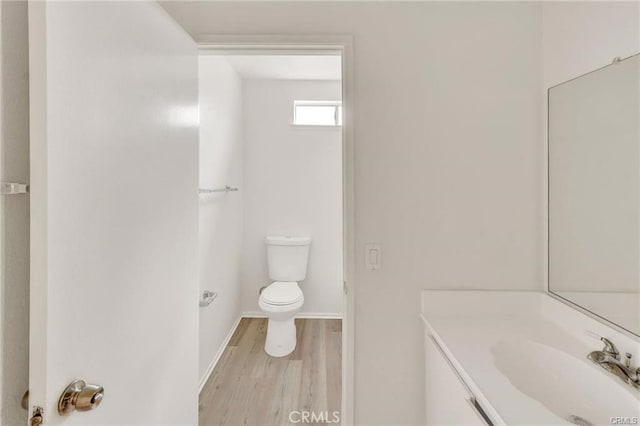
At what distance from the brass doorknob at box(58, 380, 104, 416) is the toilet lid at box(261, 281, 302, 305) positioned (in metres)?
1.68

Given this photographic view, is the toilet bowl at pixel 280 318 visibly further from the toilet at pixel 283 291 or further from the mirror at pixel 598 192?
the mirror at pixel 598 192

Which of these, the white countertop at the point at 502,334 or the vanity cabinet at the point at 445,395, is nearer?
the white countertop at the point at 502,334

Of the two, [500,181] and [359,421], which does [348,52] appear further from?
[359,421]

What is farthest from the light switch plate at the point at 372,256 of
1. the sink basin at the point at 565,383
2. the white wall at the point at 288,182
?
the white wall at the point at 288,182

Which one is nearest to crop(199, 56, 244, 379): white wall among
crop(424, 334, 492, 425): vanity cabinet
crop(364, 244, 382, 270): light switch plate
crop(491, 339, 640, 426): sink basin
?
crop(364, 244, 382, 270): light switch plate

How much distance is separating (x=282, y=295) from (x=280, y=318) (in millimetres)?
197

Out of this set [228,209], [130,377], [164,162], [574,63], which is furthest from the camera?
[228,209]

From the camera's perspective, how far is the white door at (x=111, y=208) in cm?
64

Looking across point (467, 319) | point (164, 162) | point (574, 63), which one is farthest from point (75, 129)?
point (574, 63)

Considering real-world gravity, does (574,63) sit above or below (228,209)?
above

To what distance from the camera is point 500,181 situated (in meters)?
1.38

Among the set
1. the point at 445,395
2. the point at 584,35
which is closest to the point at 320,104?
the point at 584,35

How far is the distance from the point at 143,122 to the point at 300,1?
922mm

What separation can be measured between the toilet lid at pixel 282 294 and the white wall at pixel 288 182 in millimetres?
434
